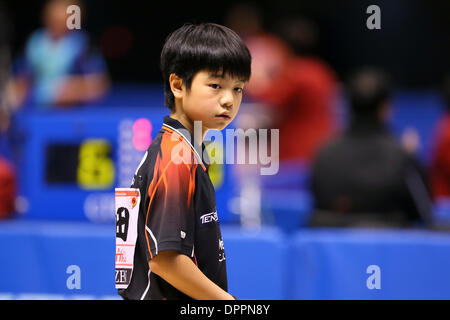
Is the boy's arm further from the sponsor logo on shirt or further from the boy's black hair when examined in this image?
the boy's black hair

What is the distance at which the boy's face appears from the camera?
5.12 ft

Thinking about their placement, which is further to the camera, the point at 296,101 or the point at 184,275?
the point at 296,101

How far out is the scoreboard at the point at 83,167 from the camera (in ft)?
14.0

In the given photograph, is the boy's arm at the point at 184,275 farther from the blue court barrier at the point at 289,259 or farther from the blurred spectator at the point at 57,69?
the blurred spectator at the point at 57,69

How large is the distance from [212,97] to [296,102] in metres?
4.10

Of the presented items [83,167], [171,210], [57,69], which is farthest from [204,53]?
[57,69]

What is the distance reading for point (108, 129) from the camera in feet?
14.4

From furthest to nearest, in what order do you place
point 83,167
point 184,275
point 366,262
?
point 83,167
point 366,262
point 184,275

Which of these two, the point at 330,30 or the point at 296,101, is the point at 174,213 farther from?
the point at 330,30

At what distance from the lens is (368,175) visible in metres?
3.61

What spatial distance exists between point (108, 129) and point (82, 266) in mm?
2021
